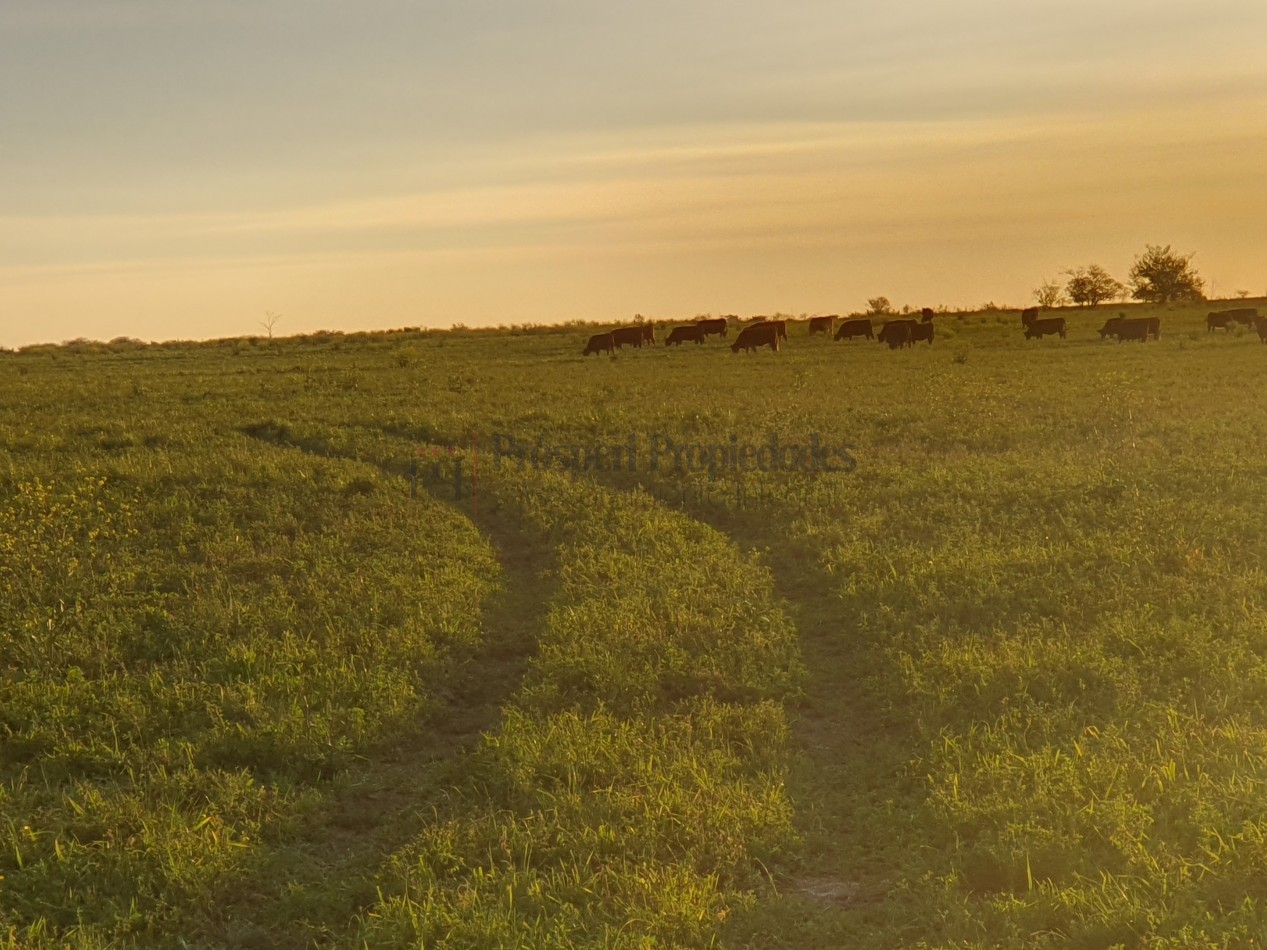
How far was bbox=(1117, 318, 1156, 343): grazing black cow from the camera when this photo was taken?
43.2m

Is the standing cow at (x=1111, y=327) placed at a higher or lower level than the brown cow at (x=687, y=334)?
lower

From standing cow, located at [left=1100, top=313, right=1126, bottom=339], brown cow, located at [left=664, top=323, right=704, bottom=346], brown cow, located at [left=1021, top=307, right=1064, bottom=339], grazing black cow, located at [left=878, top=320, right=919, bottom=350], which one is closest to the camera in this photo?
standing cow, located at [left=1100, top=313, right=1126, bottom=339]

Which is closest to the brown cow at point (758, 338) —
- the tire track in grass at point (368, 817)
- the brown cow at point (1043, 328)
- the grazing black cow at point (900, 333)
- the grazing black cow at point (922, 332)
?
the grazing black cow at point (900, 333)

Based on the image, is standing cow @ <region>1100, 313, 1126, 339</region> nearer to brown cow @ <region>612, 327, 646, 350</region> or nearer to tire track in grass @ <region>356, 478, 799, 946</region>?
brown cow @ <region>612, 327, 646, 350</region>

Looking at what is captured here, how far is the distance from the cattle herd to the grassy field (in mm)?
26578

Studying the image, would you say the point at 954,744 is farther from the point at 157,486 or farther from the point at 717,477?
the point at 157,486

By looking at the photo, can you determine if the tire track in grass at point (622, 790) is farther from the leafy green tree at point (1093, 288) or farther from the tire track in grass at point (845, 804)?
the leafy green tree at point (1093, 288)

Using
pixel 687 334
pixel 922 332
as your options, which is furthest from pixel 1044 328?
pixel 687 334

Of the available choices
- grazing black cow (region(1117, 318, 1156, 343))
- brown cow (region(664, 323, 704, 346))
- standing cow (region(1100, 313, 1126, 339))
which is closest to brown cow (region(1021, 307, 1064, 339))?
standing cow (region(1100, 313, 1126, 339))

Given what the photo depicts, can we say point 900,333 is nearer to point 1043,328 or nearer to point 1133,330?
point 1043,328

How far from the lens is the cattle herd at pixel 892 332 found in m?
43.3

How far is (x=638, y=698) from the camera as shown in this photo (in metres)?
7.89

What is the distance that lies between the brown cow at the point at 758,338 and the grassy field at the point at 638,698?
26191mm

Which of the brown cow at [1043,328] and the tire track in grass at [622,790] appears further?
the brown cow at [1043,328]
